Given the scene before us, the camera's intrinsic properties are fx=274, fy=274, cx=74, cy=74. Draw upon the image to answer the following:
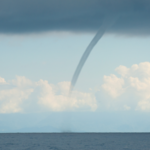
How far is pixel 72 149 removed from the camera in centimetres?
9619

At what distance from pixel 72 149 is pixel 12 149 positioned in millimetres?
21085

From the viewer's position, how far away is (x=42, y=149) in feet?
312

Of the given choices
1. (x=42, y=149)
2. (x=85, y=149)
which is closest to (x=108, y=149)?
(x=85, y=149)

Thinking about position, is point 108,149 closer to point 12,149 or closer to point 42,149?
point 42,149

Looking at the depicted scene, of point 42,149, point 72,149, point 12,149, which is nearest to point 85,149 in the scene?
point 72,149

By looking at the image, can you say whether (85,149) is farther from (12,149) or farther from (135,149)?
(12,149)

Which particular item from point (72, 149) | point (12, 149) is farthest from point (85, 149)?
point (12, 149)

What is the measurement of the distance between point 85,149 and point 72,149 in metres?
4.82

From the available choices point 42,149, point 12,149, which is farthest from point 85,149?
point 12,149

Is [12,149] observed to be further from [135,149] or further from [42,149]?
[135,149]

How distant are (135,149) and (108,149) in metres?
9.69

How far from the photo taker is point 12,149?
316 feet

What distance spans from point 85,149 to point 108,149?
323 inches

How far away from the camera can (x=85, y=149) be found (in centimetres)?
9450
